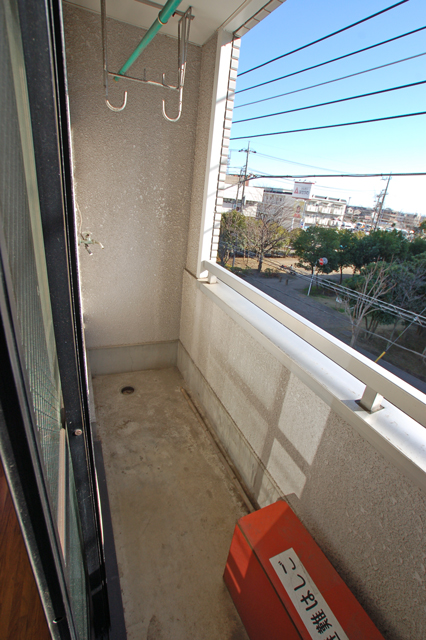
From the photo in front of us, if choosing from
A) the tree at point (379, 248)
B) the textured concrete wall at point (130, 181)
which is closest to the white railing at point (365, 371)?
the textured concrete wall at point (130, 181)

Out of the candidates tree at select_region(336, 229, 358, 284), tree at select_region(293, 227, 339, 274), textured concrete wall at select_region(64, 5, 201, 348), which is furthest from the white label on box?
tree at select_region(293, 227, 339, 274)

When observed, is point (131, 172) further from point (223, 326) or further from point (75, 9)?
point (223, 326)

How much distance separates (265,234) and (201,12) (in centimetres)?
814

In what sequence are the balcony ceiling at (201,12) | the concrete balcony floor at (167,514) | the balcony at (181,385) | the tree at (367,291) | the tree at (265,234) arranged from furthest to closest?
the tree at (265,234) → the tree at (367,291) → the balcony ceiling at (201,12) → the concrete balcony floor at (167,514) → the balcony at (181,385)

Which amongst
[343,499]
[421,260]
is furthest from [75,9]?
[421,260]

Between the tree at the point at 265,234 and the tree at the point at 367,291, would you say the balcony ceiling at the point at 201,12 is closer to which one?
the tree at the point at 367,291

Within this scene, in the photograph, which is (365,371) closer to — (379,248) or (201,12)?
(201,12)

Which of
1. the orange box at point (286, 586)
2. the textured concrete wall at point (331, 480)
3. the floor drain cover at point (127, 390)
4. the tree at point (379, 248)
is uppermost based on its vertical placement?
the tree at point (379, 248)

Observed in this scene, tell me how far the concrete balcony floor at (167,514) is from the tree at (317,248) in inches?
133

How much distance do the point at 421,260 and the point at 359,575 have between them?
339 centimetres

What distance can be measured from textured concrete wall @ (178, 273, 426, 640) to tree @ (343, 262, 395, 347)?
6.23ft

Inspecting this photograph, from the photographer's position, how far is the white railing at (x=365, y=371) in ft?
3.06

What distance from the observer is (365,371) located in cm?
107

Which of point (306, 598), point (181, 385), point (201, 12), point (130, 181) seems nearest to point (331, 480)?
→ point (306, 598)
